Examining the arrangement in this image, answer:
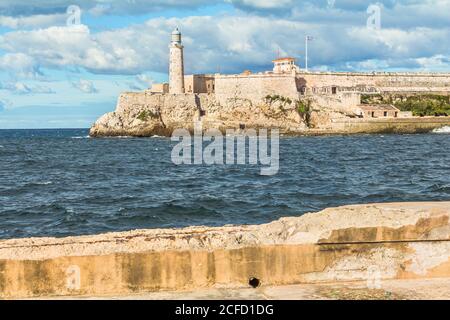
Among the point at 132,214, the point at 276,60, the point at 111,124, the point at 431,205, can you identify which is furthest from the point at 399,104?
the point at 431,205

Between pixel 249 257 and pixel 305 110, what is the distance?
69.1m

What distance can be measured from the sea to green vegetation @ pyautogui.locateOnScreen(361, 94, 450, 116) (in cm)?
4419

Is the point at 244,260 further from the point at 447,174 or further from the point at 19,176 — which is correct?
the point at 19,176

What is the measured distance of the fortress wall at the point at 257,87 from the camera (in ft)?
246

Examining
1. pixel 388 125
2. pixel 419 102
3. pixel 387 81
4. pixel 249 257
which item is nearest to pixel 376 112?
pixel 388 125

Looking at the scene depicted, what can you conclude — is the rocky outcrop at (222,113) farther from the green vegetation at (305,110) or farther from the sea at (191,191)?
the sea at (191,191)

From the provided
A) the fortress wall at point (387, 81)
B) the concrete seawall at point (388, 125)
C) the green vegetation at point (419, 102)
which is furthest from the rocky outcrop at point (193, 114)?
the green vegetation at point (419, 102)

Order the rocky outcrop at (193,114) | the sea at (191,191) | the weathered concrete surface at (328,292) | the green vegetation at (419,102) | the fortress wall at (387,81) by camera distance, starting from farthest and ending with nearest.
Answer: the fortress wall at (387,81) < the green vegetation at (419,102) < the rocky outcrop at (193,114) < the sea at (191,191) < the weathered concrete surface at (328,292)

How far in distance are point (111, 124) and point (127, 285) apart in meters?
71.2

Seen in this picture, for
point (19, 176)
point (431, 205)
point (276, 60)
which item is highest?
point (276, 60)

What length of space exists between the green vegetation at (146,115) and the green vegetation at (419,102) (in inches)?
1055

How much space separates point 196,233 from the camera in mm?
6773

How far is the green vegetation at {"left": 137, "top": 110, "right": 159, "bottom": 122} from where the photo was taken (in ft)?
244

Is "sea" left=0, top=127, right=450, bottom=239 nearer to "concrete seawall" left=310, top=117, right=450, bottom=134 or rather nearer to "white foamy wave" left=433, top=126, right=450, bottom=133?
"concrete seawall" left=310, top=117, right=450, bottom=134
